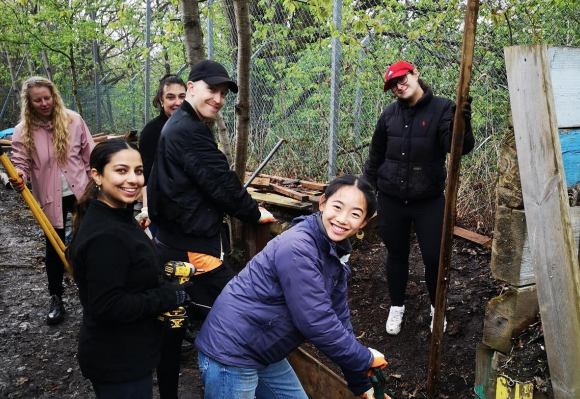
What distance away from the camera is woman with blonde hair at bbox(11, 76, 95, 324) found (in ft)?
13.4

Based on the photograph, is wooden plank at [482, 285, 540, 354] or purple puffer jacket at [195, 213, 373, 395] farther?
wooden plank at [482, 285, 540, 354]

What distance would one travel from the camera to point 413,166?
359cm

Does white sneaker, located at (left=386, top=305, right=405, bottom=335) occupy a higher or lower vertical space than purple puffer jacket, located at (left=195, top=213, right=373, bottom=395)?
lower

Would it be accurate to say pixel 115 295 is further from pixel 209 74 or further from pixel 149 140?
pixel 149 140

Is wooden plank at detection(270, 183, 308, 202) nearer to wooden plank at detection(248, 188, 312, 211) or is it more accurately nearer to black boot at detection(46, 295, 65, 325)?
wooden plank at detection(248, 188, 312, 211)

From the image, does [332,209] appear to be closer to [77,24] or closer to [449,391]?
[449,391]

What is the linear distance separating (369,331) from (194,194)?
191cm

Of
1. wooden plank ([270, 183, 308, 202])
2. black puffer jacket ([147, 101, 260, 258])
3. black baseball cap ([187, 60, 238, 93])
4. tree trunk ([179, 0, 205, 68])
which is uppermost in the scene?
tree trunk ([179, 0, 205, 68])

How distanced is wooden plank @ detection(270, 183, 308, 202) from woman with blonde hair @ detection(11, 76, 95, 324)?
2036mm

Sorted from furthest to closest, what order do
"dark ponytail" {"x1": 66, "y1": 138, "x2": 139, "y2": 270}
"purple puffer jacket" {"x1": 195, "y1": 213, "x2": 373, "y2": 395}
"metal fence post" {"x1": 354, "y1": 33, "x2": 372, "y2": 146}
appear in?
"metal fence post" {"x1": 354, "y1": 33, "x2": 372, "y2": 146}, "dark ponytail" {"x1": 66, "y1": 138, "x2": 139, "y2": 270}, "purple puffer jacket" {"x1": 195, "y1": 213, "x2": 373, "y2": 395}

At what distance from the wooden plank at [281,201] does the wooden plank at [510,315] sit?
2.73 m

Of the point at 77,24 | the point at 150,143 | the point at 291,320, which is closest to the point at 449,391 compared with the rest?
the point at 291,320

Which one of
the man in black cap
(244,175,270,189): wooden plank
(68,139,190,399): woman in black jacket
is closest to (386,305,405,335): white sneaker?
the man in black cap

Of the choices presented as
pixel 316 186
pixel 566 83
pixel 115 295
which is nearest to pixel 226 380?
pixel 115 295
